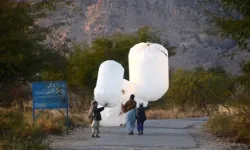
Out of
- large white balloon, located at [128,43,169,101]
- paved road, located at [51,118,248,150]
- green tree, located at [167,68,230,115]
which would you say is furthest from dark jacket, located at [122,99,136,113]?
green tree, located at [167,68,230,115]

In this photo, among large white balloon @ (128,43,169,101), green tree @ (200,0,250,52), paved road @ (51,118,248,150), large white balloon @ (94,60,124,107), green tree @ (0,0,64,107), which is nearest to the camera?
green tree @ (200,0,250,52)

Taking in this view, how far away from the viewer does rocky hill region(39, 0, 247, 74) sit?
11957 cm

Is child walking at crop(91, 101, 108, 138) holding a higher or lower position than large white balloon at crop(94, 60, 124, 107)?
lower

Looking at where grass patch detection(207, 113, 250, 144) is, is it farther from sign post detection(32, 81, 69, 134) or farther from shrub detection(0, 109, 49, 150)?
shrub detection(0, 109, 49, 150)

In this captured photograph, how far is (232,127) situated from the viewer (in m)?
21.7

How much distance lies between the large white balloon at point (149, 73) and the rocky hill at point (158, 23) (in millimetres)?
89497

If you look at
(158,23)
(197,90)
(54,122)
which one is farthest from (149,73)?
(158,23)

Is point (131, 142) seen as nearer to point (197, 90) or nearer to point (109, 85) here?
point (109, 85)

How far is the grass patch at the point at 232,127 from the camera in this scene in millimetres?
19812

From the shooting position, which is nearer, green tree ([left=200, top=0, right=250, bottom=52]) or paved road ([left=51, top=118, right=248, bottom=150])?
green tree ([left=200, top=0, right=250, bottom=52])

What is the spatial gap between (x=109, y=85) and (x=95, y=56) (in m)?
27.0

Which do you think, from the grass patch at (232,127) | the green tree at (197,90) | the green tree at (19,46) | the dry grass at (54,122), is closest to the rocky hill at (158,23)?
the green tree at (197,90)

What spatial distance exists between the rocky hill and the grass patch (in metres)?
88.3

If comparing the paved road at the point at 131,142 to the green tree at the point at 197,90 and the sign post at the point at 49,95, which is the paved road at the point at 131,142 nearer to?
the sign post at the point at 49,95
